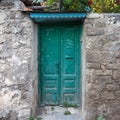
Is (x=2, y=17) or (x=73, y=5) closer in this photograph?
(x=2, y=17)

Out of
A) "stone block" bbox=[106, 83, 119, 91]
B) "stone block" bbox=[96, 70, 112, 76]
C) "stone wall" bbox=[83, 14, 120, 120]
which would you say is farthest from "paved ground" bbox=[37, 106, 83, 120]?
"stone block" bbox=[96, 70, 112, 76]

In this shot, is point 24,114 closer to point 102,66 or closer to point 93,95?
point 93,95

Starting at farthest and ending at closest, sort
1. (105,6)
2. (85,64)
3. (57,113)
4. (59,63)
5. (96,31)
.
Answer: (59,63)
(57,113)
(105,6)
(85,64)
(96,31)

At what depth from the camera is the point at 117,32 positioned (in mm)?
5875

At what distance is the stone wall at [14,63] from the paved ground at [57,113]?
23.2 inches

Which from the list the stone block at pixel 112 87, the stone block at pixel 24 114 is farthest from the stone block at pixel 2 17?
the stone block at pixel 112 87

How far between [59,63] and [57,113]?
1.06 meters

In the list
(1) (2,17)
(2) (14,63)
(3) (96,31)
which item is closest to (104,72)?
(3) (96,31)

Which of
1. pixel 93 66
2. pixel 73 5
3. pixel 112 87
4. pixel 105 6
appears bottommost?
pixel 112 87

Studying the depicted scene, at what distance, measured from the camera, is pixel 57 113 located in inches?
261

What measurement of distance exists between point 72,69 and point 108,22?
1423 mm

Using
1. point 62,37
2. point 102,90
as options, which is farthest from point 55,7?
point 102,90

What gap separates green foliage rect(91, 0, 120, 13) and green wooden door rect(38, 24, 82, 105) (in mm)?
552

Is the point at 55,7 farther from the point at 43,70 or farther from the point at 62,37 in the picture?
the point at 43,70
